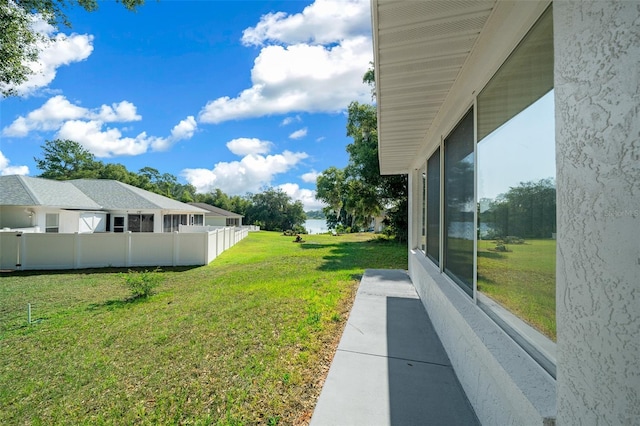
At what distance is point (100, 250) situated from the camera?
11109 mm

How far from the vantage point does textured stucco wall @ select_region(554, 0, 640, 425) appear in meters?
0.86

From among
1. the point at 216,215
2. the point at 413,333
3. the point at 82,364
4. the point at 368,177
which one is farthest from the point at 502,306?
the point at 216,215

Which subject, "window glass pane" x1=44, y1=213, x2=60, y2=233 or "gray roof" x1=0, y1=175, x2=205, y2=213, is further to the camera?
"window glass pane" x1=44, y1=213, x2=60, y2=233

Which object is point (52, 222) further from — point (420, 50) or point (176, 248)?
point (420, 50)

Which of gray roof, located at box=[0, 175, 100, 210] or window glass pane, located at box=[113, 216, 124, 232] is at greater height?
gray roof, located at box=[0, 175, 100, 210]

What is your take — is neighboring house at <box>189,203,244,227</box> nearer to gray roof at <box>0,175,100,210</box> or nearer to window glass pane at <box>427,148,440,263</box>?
gray roof at <box>0,175,100,210</box>

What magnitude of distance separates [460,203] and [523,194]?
4.95ft

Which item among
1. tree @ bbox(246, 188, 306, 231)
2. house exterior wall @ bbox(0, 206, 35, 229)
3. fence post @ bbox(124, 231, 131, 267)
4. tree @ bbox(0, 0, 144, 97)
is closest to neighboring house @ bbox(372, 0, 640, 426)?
tree @ bbox(0, 0, 144, 97)

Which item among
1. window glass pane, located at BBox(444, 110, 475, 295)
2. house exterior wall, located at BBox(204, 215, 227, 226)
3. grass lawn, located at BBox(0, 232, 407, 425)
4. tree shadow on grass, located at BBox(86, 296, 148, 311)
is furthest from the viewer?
house exterior wall, located at BBox(204, 215, 227, 226)

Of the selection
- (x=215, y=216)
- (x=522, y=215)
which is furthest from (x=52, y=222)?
(x=522, y=215)

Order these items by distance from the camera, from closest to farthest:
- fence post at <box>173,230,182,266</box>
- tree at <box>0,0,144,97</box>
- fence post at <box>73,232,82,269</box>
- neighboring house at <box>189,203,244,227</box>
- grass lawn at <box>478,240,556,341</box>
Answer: grass lawn at <box>478,240,556,341</box>, tree at <box>0,0,144,97</box>, fence post at <box>73,232,82,269</box>, fence post at <box>173,230,182,266</box>, neighboring house at <box>189,203,244,227</box>

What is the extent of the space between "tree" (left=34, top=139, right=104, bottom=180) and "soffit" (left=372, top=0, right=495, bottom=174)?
49.7 m

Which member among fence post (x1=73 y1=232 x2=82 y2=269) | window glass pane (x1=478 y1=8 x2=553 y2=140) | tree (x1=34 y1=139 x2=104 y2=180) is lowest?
fence post (x1=73 y1=232 x2=82 y2=269)

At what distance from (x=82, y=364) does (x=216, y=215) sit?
3191 centimetres
